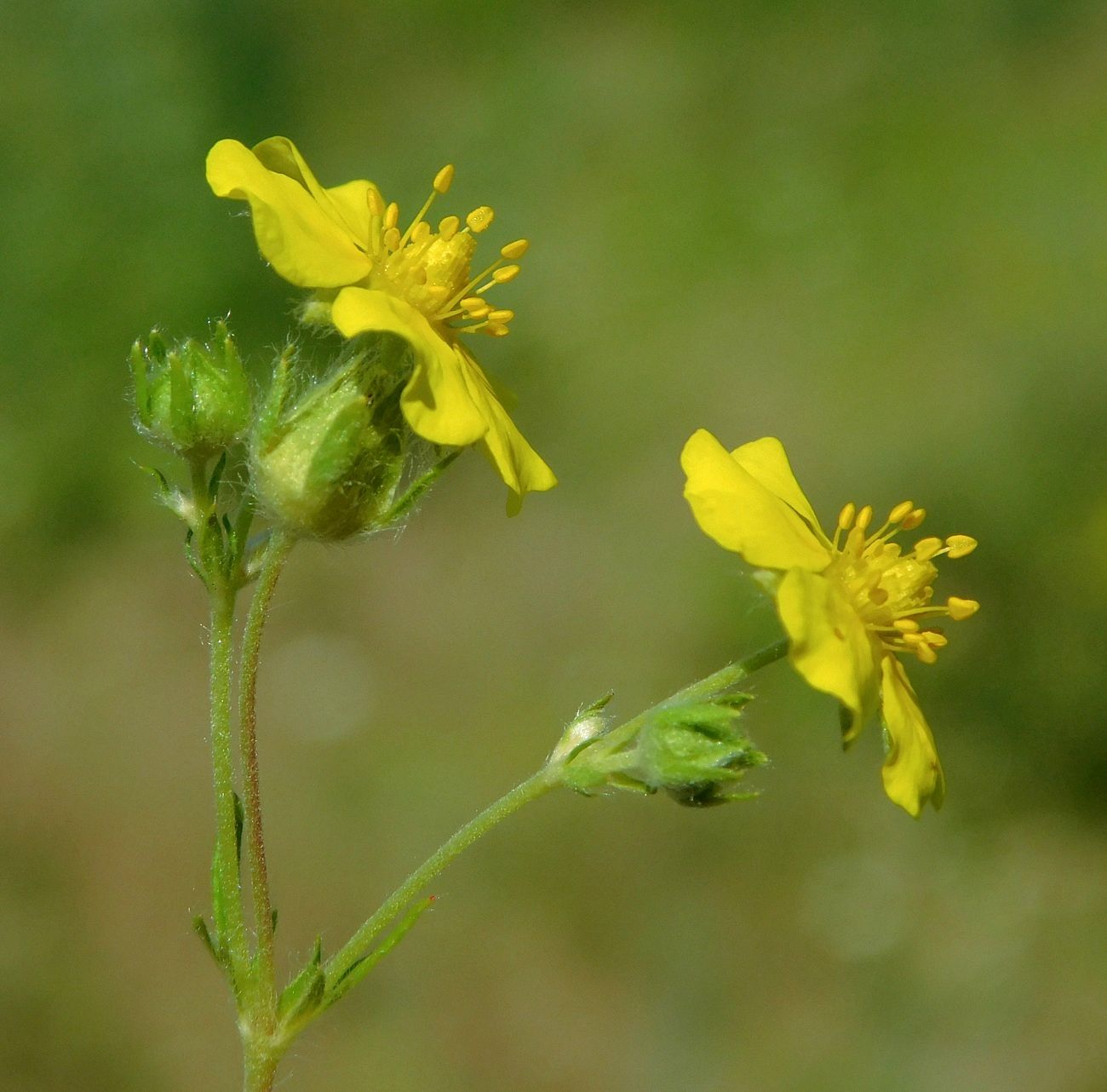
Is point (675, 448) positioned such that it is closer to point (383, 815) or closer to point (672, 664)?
point (672, 664)

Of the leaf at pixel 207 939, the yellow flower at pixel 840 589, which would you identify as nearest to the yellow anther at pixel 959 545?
A: the yellow flower at pixel 840 589

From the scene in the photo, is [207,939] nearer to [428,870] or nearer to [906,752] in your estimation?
[428,870]

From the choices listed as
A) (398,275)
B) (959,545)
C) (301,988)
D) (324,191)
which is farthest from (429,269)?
(301,988)

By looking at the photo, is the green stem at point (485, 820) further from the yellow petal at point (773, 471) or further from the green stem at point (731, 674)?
the yellow petal at point (773, 471)

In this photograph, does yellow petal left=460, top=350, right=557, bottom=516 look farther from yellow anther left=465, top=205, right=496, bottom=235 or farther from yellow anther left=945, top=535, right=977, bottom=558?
yellow anther left=945, top=535, right=977, bottom=558

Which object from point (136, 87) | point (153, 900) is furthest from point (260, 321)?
point (153, 900)

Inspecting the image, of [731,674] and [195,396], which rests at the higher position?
[195,396]

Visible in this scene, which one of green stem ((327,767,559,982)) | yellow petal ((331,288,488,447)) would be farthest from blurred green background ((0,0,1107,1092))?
yellow petal ((331,288,488,447))
